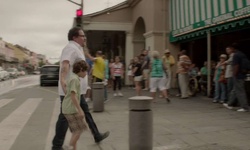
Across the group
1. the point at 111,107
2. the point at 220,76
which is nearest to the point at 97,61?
the point at 111,107

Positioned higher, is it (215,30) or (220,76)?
(215,30)

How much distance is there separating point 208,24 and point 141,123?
865cm

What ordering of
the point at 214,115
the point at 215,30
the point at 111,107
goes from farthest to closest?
the point at 215,30
the point at 111,107
the point at 214,115

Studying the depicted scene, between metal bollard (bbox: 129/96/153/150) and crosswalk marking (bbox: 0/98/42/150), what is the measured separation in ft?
7.26

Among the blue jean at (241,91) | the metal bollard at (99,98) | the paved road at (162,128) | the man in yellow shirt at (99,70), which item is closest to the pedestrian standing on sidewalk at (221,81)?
the paved road at (162,128)

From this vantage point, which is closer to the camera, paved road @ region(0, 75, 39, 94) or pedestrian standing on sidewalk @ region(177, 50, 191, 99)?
pedestrian standing on sidewalk @ region(177, 50, 191, 99)

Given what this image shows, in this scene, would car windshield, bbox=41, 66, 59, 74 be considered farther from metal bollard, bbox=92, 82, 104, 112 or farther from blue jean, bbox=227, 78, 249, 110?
blue jean, bbox=227, 78, 249, 110

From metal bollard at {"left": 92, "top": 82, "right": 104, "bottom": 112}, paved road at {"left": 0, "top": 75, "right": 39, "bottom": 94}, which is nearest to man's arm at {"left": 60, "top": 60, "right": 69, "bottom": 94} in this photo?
metal bollard at {"left": 92, "top": 82, "right": 104, "bottom": 112}

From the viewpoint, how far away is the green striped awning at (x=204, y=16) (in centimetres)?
1066

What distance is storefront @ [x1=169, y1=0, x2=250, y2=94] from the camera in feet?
35.8

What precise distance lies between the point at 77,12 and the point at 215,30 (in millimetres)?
4997

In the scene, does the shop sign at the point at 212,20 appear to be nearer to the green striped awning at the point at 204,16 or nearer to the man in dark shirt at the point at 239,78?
the green striped awning at the point at 204,16

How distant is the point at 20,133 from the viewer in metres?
6.78

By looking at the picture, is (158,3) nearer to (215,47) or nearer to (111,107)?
(215,47)
